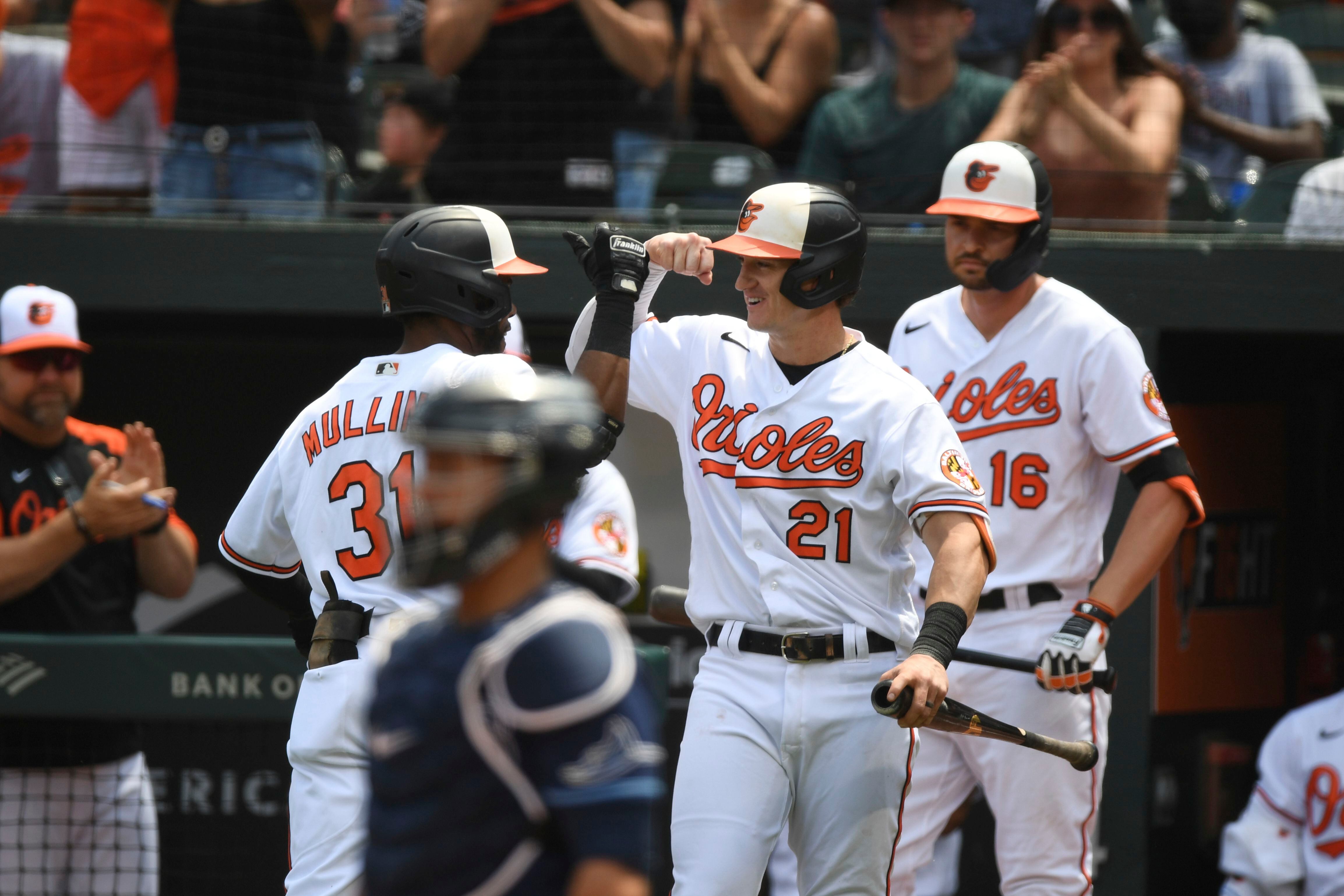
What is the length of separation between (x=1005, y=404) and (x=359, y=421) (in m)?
1.77

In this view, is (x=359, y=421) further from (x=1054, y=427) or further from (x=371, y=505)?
(x=1054, y=427)

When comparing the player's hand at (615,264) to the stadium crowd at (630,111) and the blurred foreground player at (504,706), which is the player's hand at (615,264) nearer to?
the blurred foreground player at (504,706)

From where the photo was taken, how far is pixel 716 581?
129 inches

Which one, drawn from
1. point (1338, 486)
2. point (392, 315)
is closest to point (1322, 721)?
point (1338, 486)

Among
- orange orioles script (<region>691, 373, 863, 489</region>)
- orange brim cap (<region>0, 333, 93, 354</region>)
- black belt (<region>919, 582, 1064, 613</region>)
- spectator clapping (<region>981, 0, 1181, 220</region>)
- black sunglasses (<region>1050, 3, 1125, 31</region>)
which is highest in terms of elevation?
black sunglasses (<region>1050, 3, 1125, 31</region>)

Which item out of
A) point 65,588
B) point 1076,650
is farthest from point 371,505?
point 65,588

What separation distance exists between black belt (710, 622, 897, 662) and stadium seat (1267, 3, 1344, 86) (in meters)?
4.62

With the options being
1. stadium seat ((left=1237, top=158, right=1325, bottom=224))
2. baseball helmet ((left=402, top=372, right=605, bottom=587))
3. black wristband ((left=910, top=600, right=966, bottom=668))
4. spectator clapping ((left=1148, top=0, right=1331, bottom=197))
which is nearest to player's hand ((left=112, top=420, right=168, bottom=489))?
black wristband ((left=910, top=600, right=966, bottom=668))

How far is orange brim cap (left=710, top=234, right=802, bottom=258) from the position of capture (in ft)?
10.5

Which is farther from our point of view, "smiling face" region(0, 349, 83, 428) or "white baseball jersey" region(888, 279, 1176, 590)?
"smiling face" region(0, 349, 83, 428)

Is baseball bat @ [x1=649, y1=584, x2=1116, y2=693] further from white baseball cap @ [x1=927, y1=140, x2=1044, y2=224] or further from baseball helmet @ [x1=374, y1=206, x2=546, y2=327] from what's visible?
white baseball cap @ [x1=927, y1=140, x2=1044, y2=224]

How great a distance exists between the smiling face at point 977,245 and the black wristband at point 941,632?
1.24 metres

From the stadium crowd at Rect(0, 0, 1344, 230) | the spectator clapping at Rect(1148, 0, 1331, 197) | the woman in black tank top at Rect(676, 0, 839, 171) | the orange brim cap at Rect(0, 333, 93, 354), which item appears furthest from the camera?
the spectator clapping at Rect(1148, 0, 1331, 197)

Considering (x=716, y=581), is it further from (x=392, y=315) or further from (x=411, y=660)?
(x=411, y=660)
